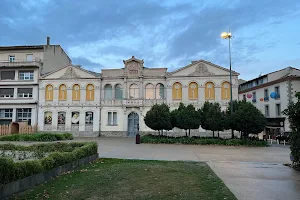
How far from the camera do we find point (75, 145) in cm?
1567

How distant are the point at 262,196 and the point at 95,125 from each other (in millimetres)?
31522

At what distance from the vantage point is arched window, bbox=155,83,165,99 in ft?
118

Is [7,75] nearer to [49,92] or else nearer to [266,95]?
[49,92]

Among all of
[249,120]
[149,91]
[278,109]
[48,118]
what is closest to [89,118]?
[48,118]

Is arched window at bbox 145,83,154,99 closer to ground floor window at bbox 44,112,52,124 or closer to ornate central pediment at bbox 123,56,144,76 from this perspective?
ornate central pediment at bbox 123,56,144,76

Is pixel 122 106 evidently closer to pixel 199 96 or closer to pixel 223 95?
pixel 199 96

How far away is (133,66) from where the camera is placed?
36625 mm

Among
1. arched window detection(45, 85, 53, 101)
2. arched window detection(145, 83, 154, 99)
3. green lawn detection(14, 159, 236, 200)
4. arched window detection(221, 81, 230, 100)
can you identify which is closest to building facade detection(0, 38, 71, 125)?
arched window detection(45, 85, 53, 101)

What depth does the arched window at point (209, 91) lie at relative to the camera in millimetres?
34750

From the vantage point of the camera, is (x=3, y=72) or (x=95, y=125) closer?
(x=95, y=125)

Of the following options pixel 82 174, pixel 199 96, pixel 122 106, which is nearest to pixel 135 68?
pixel 122 106

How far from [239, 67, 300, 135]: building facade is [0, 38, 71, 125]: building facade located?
3437 cm

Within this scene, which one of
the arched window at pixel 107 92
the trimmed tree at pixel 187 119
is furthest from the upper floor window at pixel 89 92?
the trimmed tree at pixel 187 119

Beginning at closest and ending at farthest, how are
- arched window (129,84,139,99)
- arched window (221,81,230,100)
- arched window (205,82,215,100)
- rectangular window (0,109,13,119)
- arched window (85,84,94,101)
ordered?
arched window (221,81,230,100) → arched window (205,82,215,100) → arched window (129,84,139,99) → arched window (85,84,94,101) → rectangular window (0,109,13,119)
